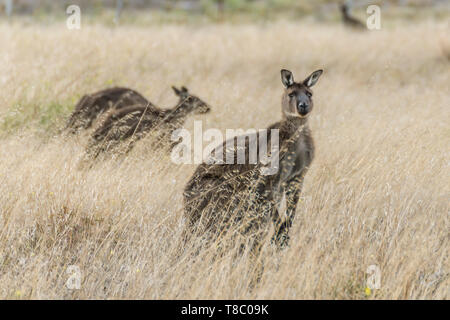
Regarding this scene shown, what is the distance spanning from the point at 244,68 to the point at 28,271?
907 centimetres

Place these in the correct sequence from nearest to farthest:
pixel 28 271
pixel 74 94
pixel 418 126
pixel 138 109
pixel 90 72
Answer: pixel 28 271 < pixel 418 126 < pixel 138 109 < pixel 74 94 < pixel 90 72

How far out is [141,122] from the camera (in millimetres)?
7055

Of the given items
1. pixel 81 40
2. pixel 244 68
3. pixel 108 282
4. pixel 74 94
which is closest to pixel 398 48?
pixel 244 68

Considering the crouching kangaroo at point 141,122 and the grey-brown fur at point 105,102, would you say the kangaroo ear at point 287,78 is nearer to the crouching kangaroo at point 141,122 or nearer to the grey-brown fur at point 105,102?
the crouching kangaroo at point 141,122

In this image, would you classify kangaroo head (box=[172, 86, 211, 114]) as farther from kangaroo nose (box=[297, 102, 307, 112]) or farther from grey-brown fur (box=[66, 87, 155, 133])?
kangaroo nose (box=[297, 102, 307, 112])

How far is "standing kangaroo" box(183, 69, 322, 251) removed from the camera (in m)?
4.47

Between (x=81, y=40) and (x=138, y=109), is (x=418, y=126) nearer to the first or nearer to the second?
(x=138, y=109)

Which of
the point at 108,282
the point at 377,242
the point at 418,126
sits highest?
the point at 418,126

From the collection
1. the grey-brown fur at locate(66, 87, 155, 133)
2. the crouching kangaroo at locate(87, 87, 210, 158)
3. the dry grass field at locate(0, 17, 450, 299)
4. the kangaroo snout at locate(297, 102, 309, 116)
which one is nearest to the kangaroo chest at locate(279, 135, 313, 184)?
the kangaroo snout at locate(297, 102, 309, 116)

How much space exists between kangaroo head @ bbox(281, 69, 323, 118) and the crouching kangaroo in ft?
5.92

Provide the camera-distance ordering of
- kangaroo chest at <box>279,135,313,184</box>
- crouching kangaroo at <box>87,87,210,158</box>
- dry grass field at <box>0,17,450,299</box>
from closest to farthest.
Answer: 1. dry grass field at <box>0,17,450,299</box>
2. kangaroo chest at <box>279,135,313,184</box>
3. crouching kangaroo at <box>87,87,210,158</box>

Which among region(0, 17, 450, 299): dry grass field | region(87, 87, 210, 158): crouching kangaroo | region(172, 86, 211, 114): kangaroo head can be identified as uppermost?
region(172, 86, 211, 114): kangaroo head

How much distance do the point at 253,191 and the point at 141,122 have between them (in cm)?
285

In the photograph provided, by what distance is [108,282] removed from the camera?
4066 millimetres
